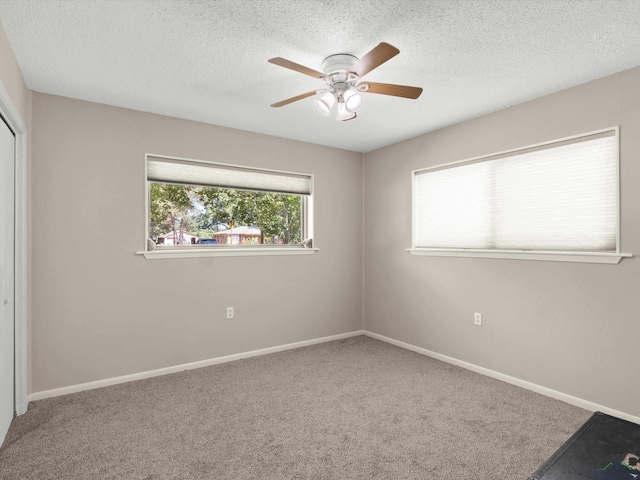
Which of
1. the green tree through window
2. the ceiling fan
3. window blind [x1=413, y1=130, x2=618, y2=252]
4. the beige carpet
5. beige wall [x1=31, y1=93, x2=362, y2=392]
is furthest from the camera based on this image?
the green tree through window

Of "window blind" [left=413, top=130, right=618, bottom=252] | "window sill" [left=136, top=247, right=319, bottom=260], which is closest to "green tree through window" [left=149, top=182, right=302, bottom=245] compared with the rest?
"window sill" [left=136, top=247, right=319, bottom=260]

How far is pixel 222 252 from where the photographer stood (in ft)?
12.4

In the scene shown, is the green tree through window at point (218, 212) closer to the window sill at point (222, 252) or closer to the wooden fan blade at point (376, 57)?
the window sill at point (222, 252)

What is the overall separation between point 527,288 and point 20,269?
3867 mm

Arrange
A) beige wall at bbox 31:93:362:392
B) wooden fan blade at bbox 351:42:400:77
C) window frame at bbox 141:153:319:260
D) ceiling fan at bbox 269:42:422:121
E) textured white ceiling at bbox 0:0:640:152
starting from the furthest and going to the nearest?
window frame at bbox 141:153:319:260, beige wall at bbox 31:93:362:392, ceiling fan at bbox 269:42:422:121, textured white ceiling at bbox 0:0:640:152, wooden fan blade at bbox 351:42:400:77

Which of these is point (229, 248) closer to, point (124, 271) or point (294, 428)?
point (124, 271)

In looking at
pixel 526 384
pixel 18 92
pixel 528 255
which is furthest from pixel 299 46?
pixel 526 384

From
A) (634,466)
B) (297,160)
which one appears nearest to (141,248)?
(297,160)

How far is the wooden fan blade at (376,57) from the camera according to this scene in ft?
5.82

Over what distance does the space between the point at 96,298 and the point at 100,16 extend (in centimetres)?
216

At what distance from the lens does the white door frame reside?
8.45 ft

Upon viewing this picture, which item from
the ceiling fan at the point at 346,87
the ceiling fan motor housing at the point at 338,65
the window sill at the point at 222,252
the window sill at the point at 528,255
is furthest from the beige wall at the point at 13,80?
the window sill at the point at 528,255

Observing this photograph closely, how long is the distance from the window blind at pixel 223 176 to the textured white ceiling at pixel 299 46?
0.56 m

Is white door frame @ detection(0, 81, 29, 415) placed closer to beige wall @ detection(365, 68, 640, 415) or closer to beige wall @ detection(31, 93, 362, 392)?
beige wall @ detection(31, 93, 362, 392)
